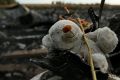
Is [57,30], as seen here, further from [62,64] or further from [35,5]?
[35,5]

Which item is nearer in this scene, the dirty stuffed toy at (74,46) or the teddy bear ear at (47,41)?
the dirty stuffed toy at (74,46)

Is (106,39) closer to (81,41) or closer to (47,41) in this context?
(81,41)

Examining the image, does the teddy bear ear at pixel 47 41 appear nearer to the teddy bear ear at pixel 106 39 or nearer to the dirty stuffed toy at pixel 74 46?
the dirty stuffed toy at pixel 74 46

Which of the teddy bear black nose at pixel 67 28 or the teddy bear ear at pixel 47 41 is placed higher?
the teddy bear black nose at pixel 67 28

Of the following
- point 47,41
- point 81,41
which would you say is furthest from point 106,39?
point 47,41

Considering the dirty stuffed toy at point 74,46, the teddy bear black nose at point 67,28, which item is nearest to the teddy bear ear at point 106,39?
the dirty stuffed toy at point 74,46

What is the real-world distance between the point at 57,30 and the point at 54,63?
5.0 inches

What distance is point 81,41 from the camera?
5.58 feet

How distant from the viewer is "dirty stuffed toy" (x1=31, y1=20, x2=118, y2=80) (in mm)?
1620

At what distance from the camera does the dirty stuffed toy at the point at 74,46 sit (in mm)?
1620

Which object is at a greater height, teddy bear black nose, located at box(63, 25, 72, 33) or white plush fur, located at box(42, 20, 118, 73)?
teddy bear black nose, located at box(63, 25, 72, 33)

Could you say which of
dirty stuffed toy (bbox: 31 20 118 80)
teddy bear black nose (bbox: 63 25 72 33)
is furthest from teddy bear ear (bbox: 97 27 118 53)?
teddy bear black nose (bbox: 63 25 72 33)

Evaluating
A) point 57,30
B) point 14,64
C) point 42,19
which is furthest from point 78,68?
point 42,19

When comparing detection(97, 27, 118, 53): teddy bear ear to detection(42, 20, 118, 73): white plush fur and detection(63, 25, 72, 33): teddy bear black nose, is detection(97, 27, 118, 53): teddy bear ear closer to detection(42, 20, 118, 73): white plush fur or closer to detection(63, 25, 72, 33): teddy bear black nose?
detection(42, 20, 118, 73): white plush fur
